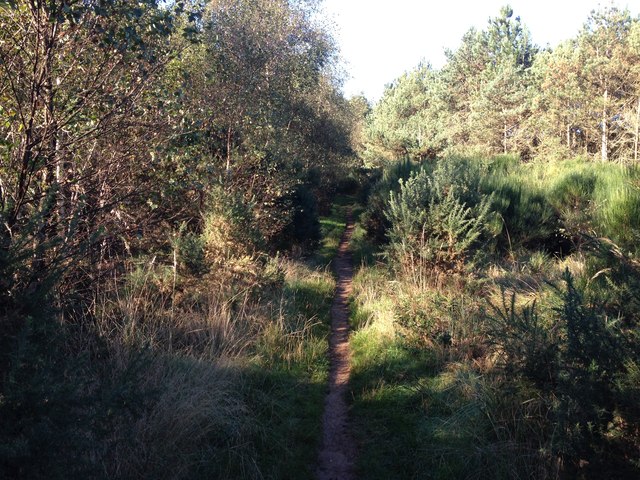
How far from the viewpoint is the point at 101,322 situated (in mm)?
6012

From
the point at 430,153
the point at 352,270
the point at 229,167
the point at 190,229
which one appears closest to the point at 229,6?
the point at 229,167

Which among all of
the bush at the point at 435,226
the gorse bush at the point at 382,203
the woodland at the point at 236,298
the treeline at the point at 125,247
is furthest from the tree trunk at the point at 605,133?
the treeline at the point at 125,247

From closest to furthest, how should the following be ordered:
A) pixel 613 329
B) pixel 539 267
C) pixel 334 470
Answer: pixel 613 329 → pixel 334 470 → pixel 539 267

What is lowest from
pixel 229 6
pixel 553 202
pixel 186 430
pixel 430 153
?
pixel 186 430

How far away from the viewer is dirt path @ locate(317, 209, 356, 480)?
4.96 meters

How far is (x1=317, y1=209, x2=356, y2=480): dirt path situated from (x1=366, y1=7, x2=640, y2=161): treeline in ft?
54.2

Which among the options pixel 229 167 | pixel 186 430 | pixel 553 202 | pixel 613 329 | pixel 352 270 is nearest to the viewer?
pixel 613 329

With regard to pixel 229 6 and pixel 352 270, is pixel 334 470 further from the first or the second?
pixel 229 6

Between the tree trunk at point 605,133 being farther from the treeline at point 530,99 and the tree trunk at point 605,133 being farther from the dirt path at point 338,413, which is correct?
the dirt path at point 338,413

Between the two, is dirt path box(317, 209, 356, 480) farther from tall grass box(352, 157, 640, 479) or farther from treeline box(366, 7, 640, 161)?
treeline box(366, 7, 640, 161)

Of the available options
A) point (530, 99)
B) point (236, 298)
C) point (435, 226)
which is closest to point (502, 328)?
point (236, 298)

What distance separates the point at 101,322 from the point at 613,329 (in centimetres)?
507

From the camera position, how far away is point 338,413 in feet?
19.9

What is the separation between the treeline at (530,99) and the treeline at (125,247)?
17.5m
